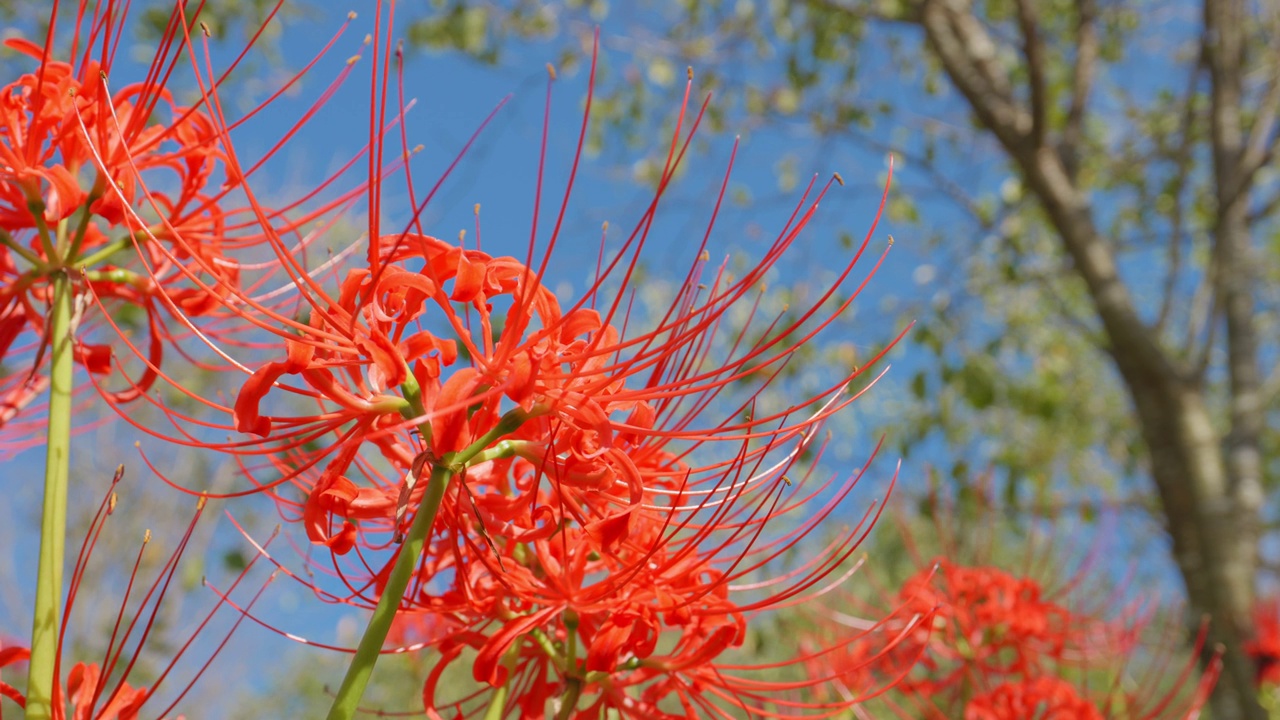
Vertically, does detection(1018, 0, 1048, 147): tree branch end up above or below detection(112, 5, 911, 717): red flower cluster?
above

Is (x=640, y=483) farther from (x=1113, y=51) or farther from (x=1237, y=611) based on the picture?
(x=1113, y=51)

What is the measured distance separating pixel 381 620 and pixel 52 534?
372 millimetres

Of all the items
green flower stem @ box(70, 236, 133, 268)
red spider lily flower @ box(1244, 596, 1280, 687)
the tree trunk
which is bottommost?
green flower stem @ box(70, 236, 133, 268)

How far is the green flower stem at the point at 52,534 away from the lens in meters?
0.96

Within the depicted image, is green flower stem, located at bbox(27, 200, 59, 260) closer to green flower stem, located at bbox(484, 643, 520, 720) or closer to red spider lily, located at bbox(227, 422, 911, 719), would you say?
red spider lily, located at bbox(227, 422, 911, 719)

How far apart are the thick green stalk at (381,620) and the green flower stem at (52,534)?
283 mm

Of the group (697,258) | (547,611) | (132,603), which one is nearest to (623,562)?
(547,611)

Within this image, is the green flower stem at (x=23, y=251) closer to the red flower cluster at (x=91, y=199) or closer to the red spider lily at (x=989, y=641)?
the red flower cluster at (x=91, y=199)

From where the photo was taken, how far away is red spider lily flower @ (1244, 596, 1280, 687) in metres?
4.15

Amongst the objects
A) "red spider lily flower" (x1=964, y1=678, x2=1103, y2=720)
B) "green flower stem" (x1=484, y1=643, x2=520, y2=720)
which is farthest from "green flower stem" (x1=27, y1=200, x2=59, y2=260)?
"red spider lily flower" (x1=964, y1=678, x2=1103, y2=720)

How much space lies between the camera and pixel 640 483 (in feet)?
3.40

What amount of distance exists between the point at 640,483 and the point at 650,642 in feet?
0.91

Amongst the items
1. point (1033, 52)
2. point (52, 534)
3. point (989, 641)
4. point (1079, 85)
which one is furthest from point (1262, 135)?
point (52, 534)

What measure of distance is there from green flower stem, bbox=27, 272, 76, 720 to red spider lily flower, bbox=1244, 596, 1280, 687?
4055mm
